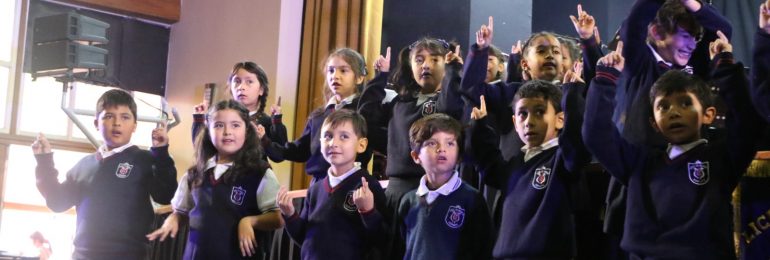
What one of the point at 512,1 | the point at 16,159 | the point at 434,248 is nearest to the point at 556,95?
the point at 434,248

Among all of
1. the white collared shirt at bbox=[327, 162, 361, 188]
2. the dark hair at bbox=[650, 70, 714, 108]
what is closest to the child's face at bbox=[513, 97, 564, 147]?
the dark hair at bbox=[650, 70, 714, 108]

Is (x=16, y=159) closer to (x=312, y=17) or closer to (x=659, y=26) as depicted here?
(x=312, y=17)

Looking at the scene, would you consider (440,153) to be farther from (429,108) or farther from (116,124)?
(116,124)

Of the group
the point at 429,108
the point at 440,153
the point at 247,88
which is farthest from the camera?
the point at 247,88

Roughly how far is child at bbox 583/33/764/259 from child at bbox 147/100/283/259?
1.30 meters

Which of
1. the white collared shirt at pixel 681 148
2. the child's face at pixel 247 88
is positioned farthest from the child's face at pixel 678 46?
the child's face at pixel 247 88

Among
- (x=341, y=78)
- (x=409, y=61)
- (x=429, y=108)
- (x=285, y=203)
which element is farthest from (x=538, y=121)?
(x=341, y=78)

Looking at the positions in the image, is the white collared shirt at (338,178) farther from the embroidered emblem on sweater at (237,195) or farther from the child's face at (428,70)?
the child's face at (428,70)

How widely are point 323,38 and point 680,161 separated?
3889 mm

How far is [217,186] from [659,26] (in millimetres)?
1608

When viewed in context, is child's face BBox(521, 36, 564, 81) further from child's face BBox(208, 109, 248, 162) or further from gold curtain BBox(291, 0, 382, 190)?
gold curtain BBox(291, 0, 382, 190)

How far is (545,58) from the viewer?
3.46m

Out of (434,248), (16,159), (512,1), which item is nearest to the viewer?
(434,248)

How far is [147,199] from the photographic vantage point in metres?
3.79
